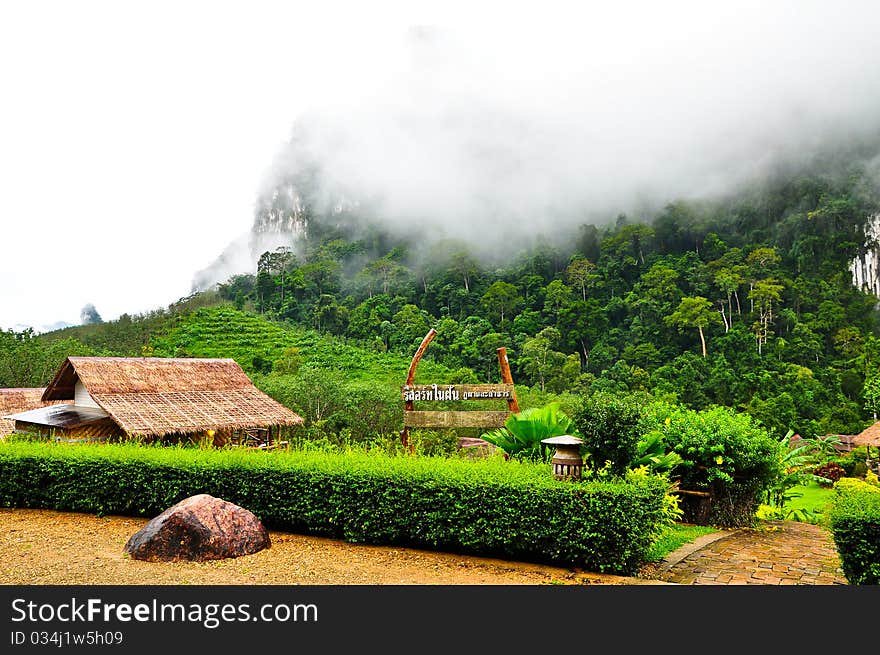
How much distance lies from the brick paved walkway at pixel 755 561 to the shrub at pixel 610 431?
3.49 ft

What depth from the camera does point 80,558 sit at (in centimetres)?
616

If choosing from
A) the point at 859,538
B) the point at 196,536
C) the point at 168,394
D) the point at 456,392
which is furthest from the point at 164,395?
the point at 859,538

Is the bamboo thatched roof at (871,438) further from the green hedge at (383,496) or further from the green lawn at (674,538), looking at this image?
the green hedge at (383,496)

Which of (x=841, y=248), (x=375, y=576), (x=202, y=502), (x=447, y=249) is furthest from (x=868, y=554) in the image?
(x=447, y=249)

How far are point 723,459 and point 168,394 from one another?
456 inches

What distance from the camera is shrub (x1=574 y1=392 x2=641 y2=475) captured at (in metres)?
6.83

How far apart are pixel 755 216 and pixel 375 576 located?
64.7m

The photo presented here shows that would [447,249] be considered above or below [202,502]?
above

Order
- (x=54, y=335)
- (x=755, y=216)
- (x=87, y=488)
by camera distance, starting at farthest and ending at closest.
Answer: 1. (x=755, y=216)
2. (x=54, y=335)
3. (x=87, y=488)

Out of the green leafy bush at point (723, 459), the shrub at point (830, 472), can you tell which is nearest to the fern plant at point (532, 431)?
the green leafy bush at point (723, 459)

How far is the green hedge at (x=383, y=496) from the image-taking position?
567cm

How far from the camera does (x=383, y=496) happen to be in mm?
6512

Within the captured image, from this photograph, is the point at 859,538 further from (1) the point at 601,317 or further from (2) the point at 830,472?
(1) the point at 601,317
